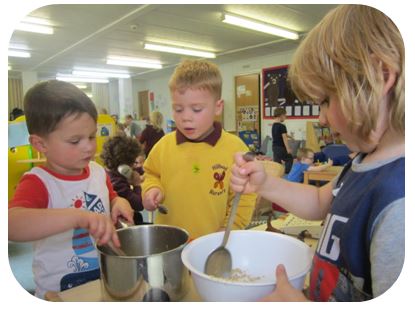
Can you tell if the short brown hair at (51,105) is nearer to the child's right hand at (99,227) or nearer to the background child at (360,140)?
the child's right hand at (99,227)

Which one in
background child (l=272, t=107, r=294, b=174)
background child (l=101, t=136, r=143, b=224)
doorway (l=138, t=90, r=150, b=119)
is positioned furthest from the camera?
doorway (l=138, t=90, r=150, b=119)

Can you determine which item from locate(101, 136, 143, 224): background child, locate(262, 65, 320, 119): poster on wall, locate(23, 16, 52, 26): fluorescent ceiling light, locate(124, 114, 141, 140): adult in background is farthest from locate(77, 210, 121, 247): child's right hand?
locate(124, 114, 141, 140): adult in background

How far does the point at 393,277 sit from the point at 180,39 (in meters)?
4.76

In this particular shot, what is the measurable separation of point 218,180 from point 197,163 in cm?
8

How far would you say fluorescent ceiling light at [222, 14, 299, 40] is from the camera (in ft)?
12.4

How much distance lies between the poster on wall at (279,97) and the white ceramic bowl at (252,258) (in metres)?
5.10

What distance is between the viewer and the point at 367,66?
18.9 inches

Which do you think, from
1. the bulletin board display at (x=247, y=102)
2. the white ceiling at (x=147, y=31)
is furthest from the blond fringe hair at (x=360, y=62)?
the bulletin board display at (x=247, y=102)

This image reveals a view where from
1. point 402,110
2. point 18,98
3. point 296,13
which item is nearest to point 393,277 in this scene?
point 402,110

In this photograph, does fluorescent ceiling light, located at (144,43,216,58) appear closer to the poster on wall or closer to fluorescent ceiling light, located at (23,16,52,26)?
the poster on wall

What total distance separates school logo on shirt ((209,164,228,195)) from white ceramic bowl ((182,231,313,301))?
34 cm

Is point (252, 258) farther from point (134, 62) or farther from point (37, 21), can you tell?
point (134, 62)

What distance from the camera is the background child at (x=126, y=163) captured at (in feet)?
5.34

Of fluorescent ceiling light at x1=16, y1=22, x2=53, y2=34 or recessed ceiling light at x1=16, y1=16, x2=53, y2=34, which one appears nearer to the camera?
recessed ceiling light at x1=16, y1=16, x2=53, y2=34
